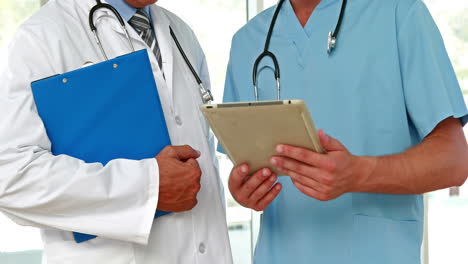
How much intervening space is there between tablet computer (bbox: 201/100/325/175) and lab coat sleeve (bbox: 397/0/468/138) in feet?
0.91

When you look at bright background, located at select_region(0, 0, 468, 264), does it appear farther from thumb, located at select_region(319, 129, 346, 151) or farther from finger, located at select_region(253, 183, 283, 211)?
thumb, located at select_region(319, 129, 346, 151)

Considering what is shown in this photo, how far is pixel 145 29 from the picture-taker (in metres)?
1.41

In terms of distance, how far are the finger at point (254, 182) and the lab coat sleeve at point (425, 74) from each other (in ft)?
1.12

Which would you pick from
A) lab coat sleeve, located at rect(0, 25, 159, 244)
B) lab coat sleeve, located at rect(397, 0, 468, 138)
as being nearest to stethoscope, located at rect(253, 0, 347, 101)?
lab coat sleeve, located at rect(397, 0, 468, 138)

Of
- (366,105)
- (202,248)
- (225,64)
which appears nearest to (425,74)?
(366,105)

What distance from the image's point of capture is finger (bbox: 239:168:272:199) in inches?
44.8

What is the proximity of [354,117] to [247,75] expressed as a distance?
0.34 m

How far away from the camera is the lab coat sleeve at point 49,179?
1.09 meters

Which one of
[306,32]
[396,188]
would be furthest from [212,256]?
[306,32]

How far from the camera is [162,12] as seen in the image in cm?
152

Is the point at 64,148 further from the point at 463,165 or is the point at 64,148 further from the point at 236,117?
the point at 463,165

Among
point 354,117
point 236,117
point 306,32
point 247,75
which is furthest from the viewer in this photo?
point 247,75

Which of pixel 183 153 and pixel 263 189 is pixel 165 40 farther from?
pixel 263 189

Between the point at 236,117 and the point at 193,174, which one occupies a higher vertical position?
the point at 236,117
